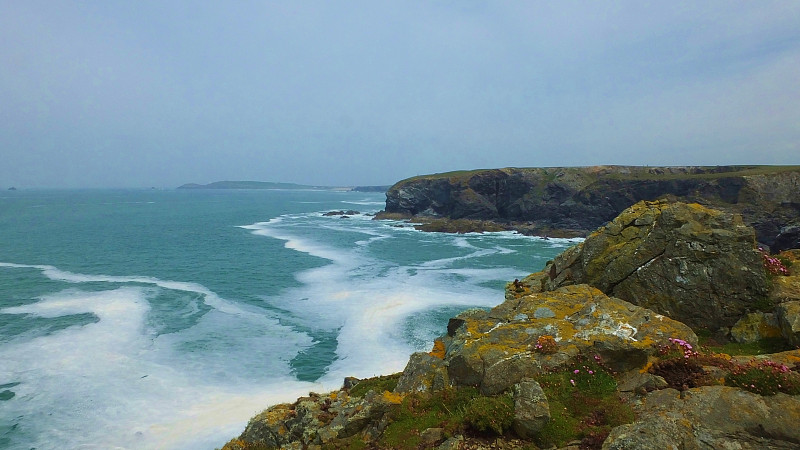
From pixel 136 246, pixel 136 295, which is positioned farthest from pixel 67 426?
pixel 136 246

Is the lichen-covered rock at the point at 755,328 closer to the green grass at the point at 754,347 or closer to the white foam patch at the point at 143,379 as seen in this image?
the green grass at the point at 754,347

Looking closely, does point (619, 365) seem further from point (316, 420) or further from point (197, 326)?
point (197, 326)

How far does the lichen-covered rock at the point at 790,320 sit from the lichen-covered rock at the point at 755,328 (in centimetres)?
29

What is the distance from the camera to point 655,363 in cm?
966

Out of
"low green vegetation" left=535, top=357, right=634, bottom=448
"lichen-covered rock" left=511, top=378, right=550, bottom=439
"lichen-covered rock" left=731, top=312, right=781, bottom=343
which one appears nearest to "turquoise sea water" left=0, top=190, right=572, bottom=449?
"lichen-covered rock" left=511, top=378, right=550, bottom=439

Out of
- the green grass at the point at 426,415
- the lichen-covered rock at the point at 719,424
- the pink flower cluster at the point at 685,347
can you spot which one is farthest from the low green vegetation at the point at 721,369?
the green grass at the point at 426,415

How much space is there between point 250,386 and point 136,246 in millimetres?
59972

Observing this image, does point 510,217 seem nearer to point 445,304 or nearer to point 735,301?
point 445,304

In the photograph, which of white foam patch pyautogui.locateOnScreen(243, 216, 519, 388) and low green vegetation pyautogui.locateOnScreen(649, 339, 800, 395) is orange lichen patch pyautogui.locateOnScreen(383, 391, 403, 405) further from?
white foam patch pyautogui.locateOnScreen(243, 216, 519, 388)

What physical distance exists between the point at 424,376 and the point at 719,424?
6703 millimetres

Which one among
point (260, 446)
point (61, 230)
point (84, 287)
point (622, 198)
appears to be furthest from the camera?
point (622, 198)

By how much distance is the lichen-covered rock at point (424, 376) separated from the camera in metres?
11.2

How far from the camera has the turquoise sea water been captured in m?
20.3

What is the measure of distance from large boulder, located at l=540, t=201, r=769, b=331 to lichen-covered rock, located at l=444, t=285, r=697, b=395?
223cm
